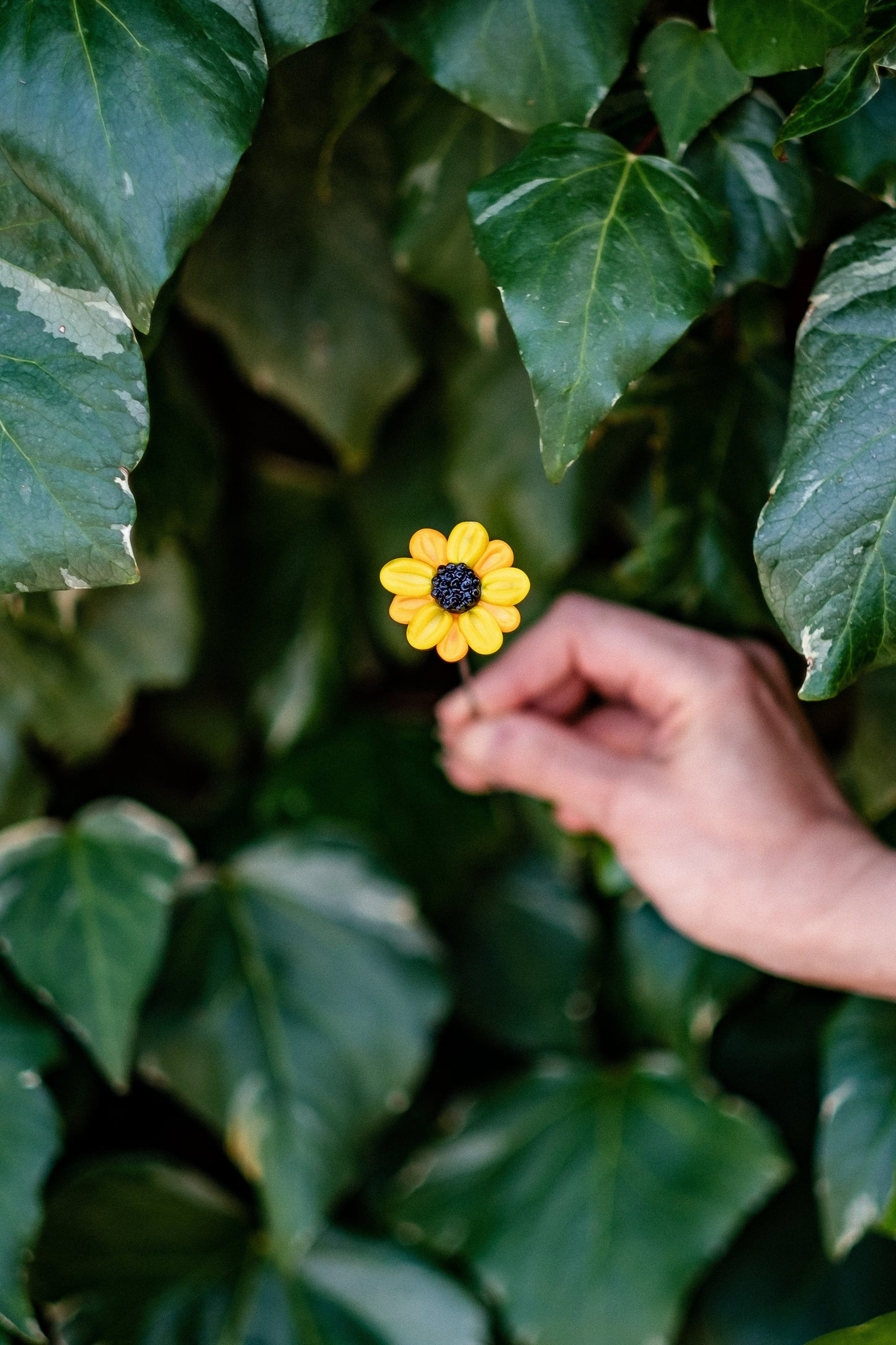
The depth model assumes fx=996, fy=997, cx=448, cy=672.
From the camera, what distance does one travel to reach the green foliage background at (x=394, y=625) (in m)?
0.50

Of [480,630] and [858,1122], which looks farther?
[858,1122]

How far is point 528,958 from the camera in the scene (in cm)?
106

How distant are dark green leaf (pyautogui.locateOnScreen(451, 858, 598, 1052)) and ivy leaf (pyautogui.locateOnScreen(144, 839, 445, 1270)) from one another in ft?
0.58

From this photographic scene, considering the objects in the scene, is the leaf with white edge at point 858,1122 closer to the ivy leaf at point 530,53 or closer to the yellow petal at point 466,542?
the yellow petal at point 466,542

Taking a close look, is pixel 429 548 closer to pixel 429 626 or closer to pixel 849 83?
pixel 429 626

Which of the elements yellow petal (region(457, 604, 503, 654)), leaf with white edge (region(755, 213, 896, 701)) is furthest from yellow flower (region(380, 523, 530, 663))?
leaf with white edge (region(755, 213, 896, 701))

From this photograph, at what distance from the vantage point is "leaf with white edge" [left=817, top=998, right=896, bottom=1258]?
0.71 metres

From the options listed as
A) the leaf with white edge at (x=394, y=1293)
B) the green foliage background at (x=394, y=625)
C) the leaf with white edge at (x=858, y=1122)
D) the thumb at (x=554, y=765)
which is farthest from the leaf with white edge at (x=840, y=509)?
Answer: the leaf with white edge at (x=394, y=1293)

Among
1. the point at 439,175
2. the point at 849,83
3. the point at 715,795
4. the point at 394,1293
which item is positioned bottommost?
the point at 394,1293

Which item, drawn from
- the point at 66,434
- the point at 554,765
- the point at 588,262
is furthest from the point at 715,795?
the point at 66,434

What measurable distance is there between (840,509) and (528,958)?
690 mm

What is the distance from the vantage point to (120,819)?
865 millimetres

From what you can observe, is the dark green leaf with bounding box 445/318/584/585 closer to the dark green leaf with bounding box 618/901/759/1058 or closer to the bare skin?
the bare skin

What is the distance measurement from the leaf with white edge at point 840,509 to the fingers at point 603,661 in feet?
0.69
